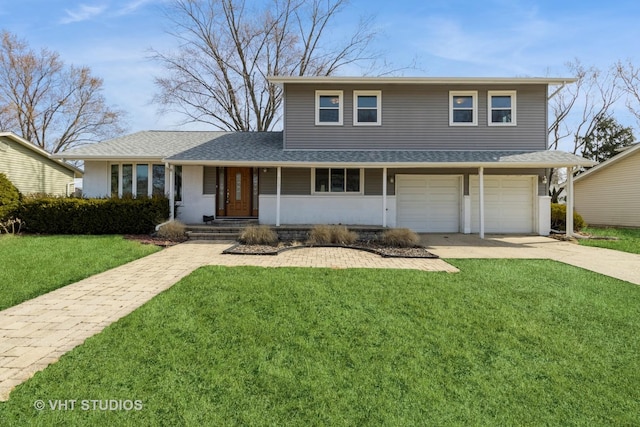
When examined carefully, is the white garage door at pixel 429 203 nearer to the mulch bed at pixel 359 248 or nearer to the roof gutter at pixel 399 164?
the roof gutter at pixel 399 164

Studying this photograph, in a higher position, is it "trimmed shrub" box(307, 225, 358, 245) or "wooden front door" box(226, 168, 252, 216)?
"wooden front door" box(226, 168, 252, 216)

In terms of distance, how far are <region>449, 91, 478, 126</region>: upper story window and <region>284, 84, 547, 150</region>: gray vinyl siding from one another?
174mm

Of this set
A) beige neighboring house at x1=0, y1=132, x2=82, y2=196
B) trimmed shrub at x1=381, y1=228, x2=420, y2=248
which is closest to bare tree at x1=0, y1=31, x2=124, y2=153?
beige neighboring house at x1=0, y1=132, x2=82, y2=196

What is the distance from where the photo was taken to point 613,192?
1641 cm

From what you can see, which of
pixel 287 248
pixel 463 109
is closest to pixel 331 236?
pixel 287 248

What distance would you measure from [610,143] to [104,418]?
115 ft

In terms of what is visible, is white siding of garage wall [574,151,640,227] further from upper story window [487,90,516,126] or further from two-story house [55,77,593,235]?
upper story window [487,90,516,126]

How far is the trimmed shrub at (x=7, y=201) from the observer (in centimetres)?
1042

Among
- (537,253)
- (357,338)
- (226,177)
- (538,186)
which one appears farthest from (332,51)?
(357,338)

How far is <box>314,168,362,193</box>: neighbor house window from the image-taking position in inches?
480

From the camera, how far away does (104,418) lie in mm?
2203

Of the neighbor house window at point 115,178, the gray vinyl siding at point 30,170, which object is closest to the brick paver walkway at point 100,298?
the neighbor house window at point 115,178

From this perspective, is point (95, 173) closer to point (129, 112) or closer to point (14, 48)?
point (129, 112)

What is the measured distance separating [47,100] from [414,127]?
32.7 m
